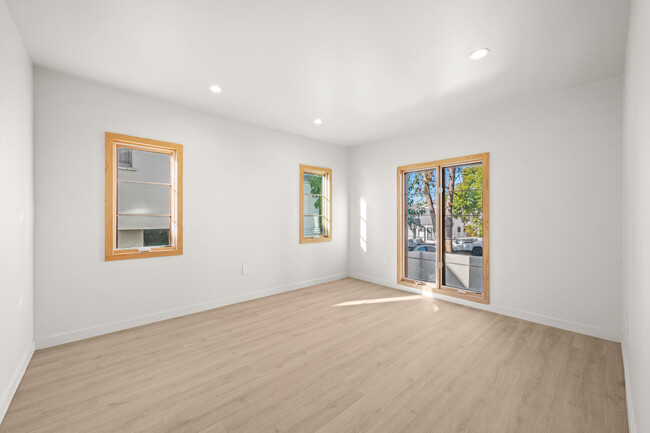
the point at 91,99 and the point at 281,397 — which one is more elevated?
the point at 91,99

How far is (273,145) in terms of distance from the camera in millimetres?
4520

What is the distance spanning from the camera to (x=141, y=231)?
5406 millimetres

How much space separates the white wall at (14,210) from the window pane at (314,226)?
3.50 meters

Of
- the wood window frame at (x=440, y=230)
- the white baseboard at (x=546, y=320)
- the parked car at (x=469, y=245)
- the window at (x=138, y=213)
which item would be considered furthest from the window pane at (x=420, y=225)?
the window at (x=138, y=213)

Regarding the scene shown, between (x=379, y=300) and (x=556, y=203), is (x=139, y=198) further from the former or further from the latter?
(x=556, y=203)

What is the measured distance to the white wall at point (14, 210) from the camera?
1812 millimetres

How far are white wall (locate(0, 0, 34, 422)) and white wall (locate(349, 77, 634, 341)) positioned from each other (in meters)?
4.59

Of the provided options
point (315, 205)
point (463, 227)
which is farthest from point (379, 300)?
point (315, 205)

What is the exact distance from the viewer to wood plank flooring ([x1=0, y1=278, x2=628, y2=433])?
1.73 metres

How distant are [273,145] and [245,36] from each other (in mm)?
2332

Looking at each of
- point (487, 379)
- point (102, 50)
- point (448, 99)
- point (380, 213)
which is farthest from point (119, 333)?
point (448, 99)

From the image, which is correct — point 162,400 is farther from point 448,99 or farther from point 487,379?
point 448,99

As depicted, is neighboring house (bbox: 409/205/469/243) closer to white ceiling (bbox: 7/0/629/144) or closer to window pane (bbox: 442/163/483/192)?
window pane (bbox: 442/163/483/192)

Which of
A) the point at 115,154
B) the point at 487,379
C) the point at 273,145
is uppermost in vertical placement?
the point at 273,145
